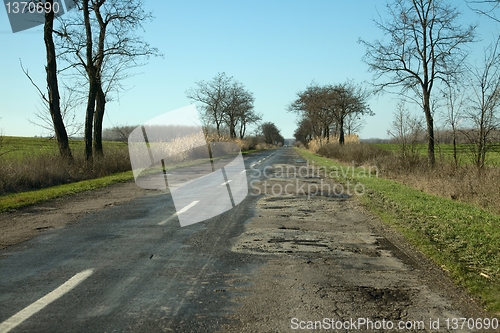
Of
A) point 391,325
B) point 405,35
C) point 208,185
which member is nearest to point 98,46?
point 208,185

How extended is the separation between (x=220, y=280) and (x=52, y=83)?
19.1 m

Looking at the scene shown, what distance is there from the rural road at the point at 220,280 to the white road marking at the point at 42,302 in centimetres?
1

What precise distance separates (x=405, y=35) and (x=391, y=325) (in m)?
20.2

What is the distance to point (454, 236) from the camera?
25.7 ft

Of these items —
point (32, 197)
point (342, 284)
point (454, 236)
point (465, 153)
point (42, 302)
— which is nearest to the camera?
point (42, 302)

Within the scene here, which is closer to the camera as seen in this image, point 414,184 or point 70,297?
point 70,297

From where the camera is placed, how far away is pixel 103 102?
26.6 m

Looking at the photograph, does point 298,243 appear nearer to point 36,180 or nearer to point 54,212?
point 54,212

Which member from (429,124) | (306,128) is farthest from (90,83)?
(306,128)

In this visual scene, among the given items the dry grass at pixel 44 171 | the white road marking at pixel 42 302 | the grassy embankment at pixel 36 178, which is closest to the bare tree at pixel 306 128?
the dry grass at pixel 44 171

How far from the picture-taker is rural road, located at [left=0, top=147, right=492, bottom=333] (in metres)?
4.12

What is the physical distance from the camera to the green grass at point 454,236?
17.6ft

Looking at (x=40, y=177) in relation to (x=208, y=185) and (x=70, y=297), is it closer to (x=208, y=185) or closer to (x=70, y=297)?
(x=208, y=185)

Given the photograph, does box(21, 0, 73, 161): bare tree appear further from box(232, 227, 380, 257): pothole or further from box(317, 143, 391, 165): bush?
box(317, 143, 391, 165): bush
